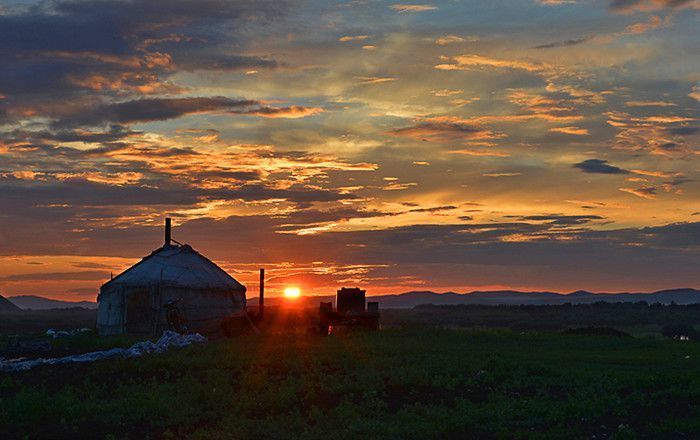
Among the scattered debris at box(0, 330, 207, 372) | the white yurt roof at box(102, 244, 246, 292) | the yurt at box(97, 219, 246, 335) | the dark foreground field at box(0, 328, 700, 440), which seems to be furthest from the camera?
the white yurt roof at box(102, 244, 246, 292)

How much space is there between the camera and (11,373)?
29.9m

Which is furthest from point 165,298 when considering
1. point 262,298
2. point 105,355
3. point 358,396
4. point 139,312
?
point 358,396

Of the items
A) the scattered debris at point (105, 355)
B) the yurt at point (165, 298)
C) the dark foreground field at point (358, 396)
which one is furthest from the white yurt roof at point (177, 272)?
the dark foreground field at point (358, 396)

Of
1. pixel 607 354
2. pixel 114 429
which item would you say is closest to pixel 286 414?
pixel 114 429

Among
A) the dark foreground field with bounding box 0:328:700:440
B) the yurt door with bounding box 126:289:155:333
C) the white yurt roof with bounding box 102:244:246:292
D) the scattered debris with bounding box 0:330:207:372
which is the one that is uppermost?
the white yurt roof with bounding box 102:244:246:292

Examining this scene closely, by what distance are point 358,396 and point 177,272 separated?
33136 millimetres

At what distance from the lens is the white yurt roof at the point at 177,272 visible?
54.1m

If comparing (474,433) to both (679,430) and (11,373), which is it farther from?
(11,373)

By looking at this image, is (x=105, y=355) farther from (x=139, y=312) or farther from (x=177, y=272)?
(x=177, y=272)

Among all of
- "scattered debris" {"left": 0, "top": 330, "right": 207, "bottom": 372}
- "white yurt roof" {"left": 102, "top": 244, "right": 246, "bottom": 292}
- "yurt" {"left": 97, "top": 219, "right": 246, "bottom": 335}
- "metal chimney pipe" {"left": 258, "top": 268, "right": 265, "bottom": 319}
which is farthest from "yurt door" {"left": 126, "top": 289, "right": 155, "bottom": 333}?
"scattered debris" {"left": 0, "top": 330, "right": 207, "bottom": 372}

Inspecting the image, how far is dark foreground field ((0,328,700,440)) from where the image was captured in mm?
19234

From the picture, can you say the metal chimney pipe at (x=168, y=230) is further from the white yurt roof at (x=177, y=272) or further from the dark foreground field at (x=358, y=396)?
the dark foreground field at (x=358, y=396)

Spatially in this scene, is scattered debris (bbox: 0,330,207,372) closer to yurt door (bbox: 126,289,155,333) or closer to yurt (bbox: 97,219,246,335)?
yurt (bbox: 97,219,246,335)

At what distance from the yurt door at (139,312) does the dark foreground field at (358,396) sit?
1935 centimetres
